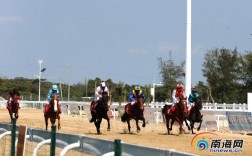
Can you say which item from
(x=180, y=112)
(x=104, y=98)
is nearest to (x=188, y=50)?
(x=180, y=112)

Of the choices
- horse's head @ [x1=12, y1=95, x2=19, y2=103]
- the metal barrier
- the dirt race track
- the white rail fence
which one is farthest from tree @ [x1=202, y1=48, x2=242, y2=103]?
the metal barrier

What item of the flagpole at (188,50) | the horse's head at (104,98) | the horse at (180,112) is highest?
the flagpole at (188,50)

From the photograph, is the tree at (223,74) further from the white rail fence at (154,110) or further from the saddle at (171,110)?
the saddle at (171,110)

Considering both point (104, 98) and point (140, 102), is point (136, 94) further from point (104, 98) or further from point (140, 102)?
point (104, 98)

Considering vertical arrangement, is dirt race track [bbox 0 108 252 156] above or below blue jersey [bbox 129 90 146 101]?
below

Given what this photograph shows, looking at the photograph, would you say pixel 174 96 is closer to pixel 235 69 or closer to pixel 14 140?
pixel 14 140

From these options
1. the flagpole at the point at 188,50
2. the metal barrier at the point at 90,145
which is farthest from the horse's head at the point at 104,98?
the metal barrier at the point at 90,145

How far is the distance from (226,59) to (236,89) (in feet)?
12.2

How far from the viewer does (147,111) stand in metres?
36.6

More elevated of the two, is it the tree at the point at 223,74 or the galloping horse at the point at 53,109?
the tree at the point at 223,74

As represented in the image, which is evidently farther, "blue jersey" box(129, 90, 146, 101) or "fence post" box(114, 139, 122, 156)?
"blue jersey" box(129, 90, 146, 101)

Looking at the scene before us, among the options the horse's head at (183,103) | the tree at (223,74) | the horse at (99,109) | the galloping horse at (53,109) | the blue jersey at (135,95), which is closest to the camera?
the horse at (99,109)

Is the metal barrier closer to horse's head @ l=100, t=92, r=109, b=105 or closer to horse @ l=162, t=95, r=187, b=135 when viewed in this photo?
horse's head @ l=100, t=92, r=109, b=105

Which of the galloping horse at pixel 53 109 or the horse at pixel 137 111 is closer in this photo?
the galloping horse at pixel 53 109
